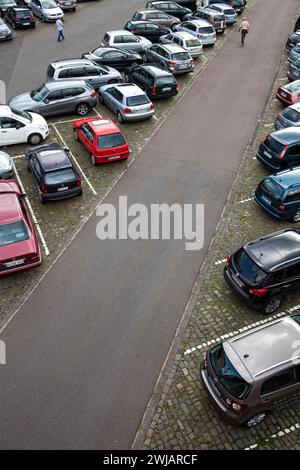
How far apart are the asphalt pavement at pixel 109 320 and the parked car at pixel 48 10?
20265 millimetres

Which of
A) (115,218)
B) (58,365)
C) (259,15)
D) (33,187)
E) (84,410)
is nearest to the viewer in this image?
(84,410)

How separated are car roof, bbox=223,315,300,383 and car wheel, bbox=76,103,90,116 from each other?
1512 cm

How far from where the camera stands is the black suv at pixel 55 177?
1463cm

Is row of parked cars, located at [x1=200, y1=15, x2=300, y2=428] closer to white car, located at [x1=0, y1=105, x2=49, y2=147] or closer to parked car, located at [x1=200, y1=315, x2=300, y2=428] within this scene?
parked car, located at [x1=200, y1=315, x2=300, y2=428]

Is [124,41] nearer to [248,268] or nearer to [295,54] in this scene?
[295,54]

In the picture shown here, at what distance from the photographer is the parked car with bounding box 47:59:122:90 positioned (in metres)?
21.2

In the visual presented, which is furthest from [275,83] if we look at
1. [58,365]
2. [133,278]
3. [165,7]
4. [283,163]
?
[58,365]

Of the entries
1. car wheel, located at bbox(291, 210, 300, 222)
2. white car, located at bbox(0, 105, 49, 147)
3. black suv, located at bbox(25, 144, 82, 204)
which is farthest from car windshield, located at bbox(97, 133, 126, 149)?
car wheel, located at bbox(291, 210, 300, 222)

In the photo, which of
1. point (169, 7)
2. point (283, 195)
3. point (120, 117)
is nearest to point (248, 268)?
point (283, 195)

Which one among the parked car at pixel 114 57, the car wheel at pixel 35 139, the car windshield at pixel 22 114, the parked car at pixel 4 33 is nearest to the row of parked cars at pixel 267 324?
the car wheel at pixel 35 139

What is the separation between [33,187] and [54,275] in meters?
4.90
